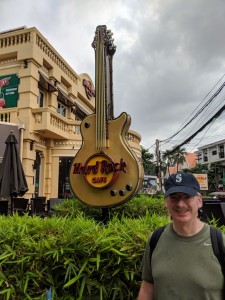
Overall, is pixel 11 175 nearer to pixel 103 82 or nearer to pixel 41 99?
pixel 103 82

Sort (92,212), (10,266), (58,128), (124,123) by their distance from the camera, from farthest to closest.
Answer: (58,128) → (92,212) → (124,123) → (10,266)

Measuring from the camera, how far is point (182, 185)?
1724mm

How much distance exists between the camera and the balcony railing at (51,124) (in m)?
11.4

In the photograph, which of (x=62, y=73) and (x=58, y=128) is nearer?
(x=58, y=128)

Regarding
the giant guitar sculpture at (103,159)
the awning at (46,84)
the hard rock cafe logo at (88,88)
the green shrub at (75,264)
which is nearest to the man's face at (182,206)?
the green shrub at (75,264)

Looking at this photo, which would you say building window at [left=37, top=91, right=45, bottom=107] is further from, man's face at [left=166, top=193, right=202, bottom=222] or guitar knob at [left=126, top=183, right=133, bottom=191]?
man's face at [left=166, top=193, right=202, bottom=222]

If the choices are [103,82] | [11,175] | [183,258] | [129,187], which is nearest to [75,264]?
[183,258]

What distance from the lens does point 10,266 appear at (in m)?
2.43

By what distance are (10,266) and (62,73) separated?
1241cm

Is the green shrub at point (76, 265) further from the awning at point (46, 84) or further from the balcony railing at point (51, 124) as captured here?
the awning at point (46, 84)

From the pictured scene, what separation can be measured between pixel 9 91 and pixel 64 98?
9.34 feet

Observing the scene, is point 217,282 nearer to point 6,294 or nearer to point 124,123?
point 6,294

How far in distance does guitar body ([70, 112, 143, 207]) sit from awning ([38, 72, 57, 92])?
298 inches

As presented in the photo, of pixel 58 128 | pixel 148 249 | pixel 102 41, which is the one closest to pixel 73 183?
pixel 102 41
